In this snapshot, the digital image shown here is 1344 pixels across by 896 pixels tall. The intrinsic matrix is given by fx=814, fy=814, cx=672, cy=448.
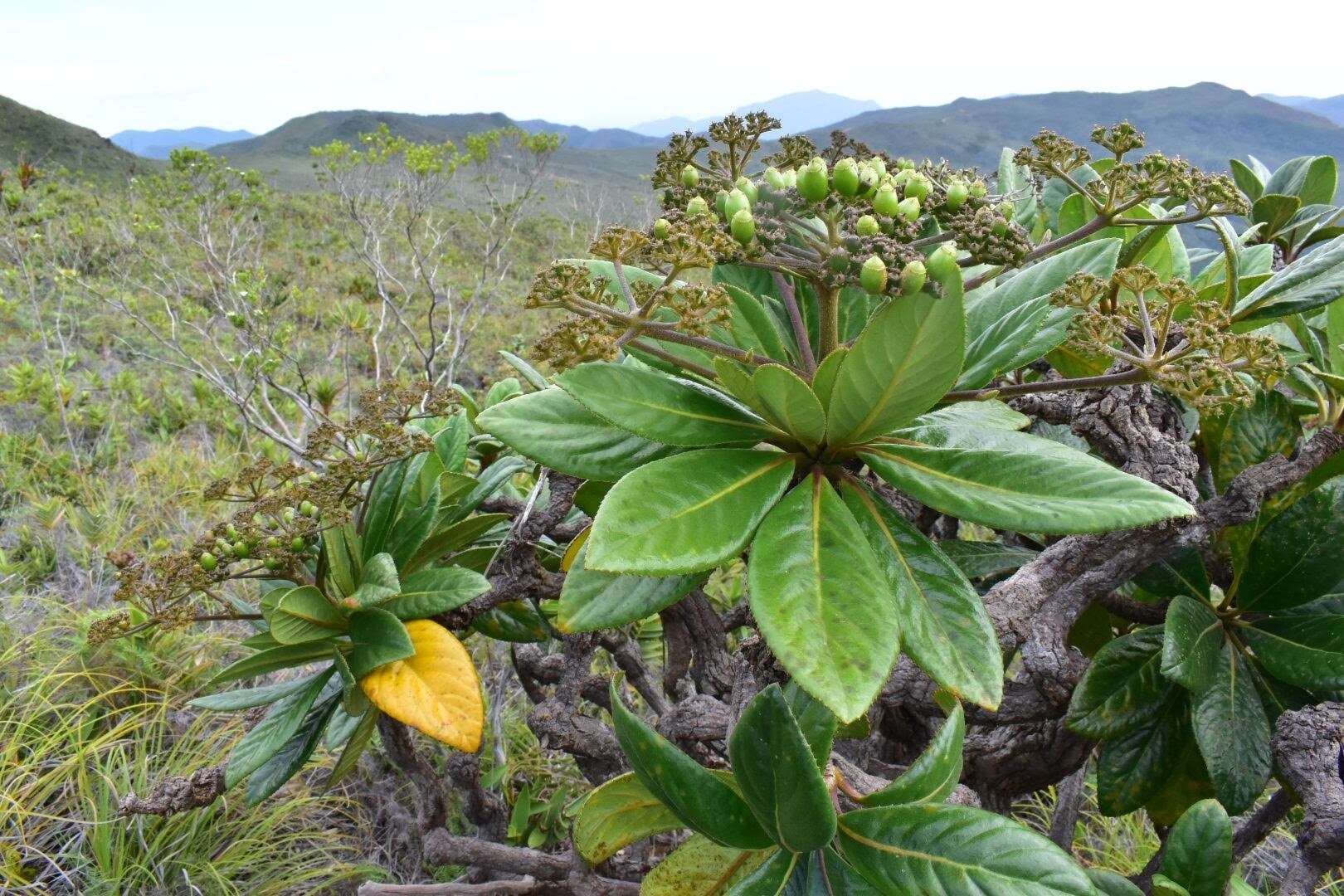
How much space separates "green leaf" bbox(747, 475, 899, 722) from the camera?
754 millimetres

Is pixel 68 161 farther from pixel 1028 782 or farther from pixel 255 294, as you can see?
pixel 1028 782

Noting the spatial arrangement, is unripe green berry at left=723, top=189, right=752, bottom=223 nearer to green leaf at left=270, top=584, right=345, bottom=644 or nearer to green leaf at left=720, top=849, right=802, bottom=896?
green leaf at left=720, top=849, right=802, bottom=896

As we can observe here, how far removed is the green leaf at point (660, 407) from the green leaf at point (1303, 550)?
850 mm

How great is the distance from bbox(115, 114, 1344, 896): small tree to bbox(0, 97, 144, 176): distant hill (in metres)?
34.3

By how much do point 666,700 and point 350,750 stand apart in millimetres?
710

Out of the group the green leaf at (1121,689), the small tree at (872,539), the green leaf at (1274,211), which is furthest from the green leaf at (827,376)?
the green leaf at (1274,211)

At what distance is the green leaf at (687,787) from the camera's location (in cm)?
92

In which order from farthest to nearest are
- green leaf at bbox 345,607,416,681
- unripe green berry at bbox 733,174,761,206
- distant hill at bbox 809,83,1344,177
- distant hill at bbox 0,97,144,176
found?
distant hill at bbox 809,83,1344,177 < distant hill at bbox 0,97,144,176 < green leaf at bbox 345,607,416,681 < unripe green berry at bbox 733,174,761,206

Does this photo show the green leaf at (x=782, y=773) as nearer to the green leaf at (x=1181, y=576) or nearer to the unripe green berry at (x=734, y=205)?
the unripe green berry at (x=734, y=205)

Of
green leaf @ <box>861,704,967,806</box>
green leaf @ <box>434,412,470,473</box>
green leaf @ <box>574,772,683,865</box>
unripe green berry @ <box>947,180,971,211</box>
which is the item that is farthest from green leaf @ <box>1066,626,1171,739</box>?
green leaf @ <box>434,412,470,473</box>

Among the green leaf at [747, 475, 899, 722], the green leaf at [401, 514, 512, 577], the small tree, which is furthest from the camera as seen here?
the green leaf at [401, 514, 512, 577]

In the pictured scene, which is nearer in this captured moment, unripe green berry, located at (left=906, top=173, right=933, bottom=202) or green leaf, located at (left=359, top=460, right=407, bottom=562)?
unripe green berry, located at (left=906, top=173, right=933, bottom=202)

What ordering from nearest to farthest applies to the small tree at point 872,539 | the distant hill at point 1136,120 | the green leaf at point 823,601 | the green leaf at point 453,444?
the green leaf at point 823,601 → the small tree at point 872,539 → the green leaf at point 453,444 → the distant hill at point 1136,120

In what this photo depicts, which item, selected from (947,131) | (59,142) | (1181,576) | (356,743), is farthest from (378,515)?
(947,131)
